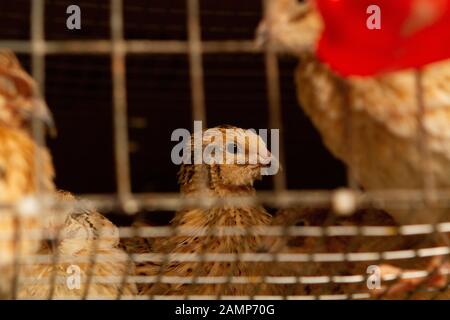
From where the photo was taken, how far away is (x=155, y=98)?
259cm

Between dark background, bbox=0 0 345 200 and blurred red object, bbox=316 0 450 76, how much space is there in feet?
3.01

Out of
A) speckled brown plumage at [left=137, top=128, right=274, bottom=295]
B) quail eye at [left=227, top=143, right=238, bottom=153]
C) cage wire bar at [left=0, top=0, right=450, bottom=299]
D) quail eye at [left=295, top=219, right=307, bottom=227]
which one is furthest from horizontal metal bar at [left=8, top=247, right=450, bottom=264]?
quail eye at [left=227, top=143, right=238, bottom=153]

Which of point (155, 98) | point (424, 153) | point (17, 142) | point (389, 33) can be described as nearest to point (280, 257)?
point (424, 153)

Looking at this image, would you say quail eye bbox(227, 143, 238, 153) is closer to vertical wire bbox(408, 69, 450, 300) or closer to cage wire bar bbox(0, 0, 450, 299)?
cage wire bar bbox(0, 0, 450, 299)

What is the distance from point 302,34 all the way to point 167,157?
1048 mm

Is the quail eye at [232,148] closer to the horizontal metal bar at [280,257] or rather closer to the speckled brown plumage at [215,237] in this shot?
the speckled brown plumage at [215,237]

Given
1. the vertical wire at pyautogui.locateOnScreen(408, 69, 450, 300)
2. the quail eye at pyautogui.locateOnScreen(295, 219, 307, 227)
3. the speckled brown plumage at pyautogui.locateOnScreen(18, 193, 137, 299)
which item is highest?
the vertical wire at pyautogui.locateOnScreen(408, 69, 450, 300)

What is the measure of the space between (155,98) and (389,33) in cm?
129

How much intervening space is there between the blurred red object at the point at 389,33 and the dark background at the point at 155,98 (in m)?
0.92

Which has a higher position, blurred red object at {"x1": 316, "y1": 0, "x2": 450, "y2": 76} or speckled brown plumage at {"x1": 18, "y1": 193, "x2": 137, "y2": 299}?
blurred red object at {"x1": 316, "y1": 0, "x2": 450, "y2": 76}

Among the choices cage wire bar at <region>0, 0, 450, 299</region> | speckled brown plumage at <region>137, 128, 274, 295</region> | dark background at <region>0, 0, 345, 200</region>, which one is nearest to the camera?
cage wire bar at <region>0, 0, 450, 299</region>

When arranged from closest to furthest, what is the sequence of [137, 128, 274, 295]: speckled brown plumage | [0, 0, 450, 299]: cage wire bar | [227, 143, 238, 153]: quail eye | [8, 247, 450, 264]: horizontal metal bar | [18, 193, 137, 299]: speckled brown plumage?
[0, 0, 450, 299]: cage wire bar → [8, 247, 450, 264]: horizontal metal bar → [18, 193, 137, 299]: speckled brown plumage → [137, 128, 274, 295]: speckled brown plumage → [227, 143, 238, 153]: quail eye

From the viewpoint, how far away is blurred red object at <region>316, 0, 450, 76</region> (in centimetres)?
138

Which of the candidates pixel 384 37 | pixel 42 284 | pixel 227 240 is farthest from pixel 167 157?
pixel 384 37
